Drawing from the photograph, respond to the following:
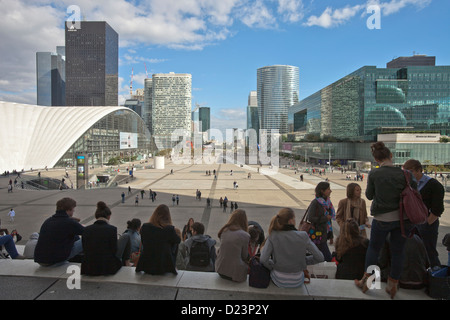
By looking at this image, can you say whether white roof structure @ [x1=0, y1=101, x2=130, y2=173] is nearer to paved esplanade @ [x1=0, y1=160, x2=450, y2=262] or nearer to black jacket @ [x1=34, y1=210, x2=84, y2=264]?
paved esplanade @ [x1=0, y1=160, x2=450, y2=262]

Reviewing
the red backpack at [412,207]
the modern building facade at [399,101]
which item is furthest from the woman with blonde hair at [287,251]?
the modern building facade at [399,101]

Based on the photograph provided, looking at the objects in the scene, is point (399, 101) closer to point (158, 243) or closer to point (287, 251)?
point (287, 251)

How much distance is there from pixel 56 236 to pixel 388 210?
4471mm

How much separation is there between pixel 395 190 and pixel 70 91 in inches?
7211

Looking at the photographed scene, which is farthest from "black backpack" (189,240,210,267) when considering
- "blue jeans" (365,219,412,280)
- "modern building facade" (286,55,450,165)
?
"modern building facade" (286,55,450,165)

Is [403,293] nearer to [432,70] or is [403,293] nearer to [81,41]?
[432,70]

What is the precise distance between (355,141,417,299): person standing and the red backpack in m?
0.06

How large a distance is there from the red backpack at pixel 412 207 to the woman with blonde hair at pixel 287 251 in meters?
1.14

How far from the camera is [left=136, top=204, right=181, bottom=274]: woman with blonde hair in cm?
383

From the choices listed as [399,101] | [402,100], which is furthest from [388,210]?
[402,100]

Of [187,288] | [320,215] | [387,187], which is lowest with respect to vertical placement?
[187,288]

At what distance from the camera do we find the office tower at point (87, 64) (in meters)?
158

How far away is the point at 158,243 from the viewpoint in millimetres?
3857

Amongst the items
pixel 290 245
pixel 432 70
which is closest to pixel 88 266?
pixel 290 245
